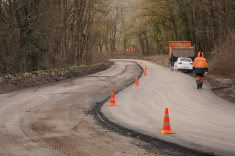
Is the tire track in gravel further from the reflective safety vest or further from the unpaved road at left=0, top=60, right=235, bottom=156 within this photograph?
the reflective safety vest

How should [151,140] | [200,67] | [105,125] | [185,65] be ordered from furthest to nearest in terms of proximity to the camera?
[185,65] < [200,67] < [105,125] < [151,140]

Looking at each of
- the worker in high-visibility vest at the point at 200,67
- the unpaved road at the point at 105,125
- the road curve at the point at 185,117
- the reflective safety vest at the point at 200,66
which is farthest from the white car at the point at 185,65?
the unpaved road at the point at 105,125

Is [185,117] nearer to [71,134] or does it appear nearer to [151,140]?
[151,140]

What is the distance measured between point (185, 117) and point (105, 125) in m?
2.65

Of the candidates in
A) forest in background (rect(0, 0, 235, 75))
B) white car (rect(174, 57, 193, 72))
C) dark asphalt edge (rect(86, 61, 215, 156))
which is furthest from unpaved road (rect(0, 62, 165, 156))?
white car (rect(174, 57, 193, 72))

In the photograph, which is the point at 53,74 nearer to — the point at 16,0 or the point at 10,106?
the point at 16,0

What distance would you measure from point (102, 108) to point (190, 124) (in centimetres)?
371

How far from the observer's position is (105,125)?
8414 mm

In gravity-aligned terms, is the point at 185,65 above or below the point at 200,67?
below

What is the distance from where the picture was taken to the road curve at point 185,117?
22.1 feet

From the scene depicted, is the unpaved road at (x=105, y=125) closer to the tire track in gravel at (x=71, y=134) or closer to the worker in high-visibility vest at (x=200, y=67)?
the tire track in gravel at (x=71, y=134)

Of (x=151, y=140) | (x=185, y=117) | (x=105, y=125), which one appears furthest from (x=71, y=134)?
(x=185, y=117)

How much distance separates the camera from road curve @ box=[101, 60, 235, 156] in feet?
22.1

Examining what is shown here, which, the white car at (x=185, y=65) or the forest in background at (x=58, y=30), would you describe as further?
the white car at (x=185, y=65)
